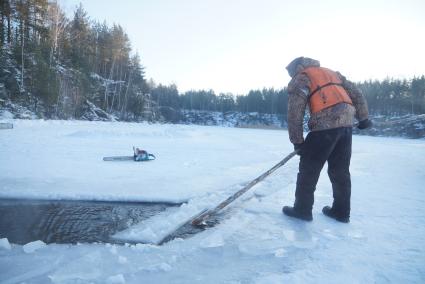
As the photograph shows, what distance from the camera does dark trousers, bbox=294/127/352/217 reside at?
2.70 m

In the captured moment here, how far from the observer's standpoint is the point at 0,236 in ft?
7.58

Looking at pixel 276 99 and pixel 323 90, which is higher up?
pixel 276 99

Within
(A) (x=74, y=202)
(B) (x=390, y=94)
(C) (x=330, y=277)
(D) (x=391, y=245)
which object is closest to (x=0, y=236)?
(A) (x=74, y=202)

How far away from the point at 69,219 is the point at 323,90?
288 cm

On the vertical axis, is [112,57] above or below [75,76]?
above

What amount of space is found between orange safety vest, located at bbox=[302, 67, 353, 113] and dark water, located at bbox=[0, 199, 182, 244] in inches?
70.4

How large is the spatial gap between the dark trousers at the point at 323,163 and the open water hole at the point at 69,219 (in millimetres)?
1190

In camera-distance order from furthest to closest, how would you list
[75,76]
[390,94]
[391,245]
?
[390,94], [75,76], [391,245]

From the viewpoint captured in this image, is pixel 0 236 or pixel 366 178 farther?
pixel 366 178

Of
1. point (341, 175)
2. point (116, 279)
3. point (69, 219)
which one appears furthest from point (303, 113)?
point (69, 219)

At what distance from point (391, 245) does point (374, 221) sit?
24.3 inches

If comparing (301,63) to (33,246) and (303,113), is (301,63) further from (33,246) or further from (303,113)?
(33,246)

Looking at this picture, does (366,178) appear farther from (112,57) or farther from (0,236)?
→ (112,57)

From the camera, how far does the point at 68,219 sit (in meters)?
2.75
